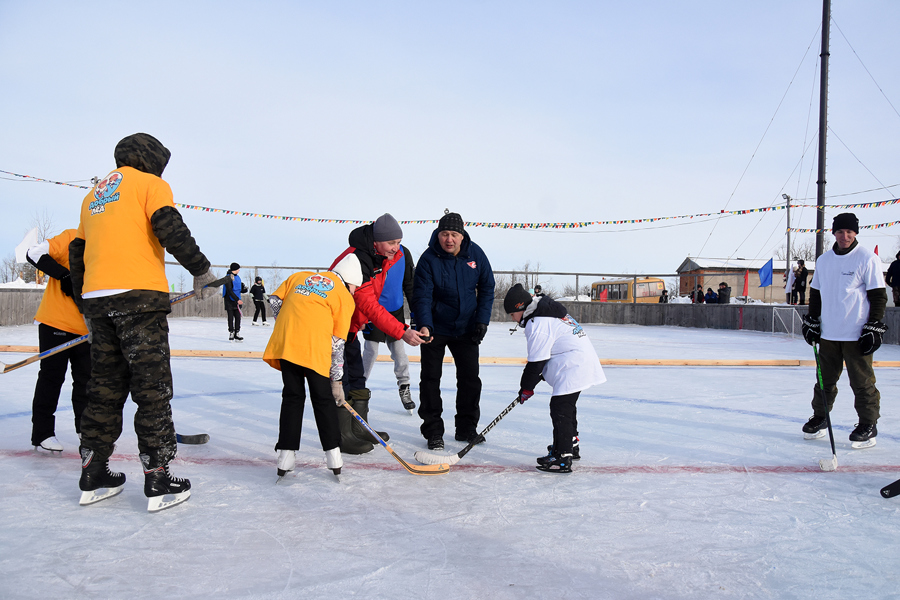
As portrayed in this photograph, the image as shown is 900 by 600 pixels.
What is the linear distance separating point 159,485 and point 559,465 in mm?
1890

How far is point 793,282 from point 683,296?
1143 cm

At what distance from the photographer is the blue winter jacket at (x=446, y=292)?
362 centimetres

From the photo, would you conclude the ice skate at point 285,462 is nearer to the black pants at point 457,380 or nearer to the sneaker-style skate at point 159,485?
the sneaker-style skate at point 159,485

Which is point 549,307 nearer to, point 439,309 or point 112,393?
point 439,309

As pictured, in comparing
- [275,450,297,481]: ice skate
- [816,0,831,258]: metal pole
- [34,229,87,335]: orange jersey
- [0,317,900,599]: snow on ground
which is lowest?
[0,317,900,599]: snow on ground

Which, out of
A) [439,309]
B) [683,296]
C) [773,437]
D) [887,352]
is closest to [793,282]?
[887,352]

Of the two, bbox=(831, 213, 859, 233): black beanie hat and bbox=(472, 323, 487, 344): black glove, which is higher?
bbox=(831, 213, 859, 233): black beanie hat

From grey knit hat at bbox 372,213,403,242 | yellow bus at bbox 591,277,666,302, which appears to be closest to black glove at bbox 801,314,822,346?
grey knit hat at bbox 372,213,403,242

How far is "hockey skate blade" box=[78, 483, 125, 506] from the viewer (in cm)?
242

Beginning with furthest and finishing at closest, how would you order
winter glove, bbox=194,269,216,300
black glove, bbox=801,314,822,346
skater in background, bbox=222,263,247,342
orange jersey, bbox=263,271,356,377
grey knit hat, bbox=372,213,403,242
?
skater in background, bbox=222,263,247,342 → black glove, bbox=801,314,822,346 → grey knit hat, bbox=372,213,403,242 → orange jersey, bbox=263,271,356,377 → winter glove, bbox=194,269,216,300

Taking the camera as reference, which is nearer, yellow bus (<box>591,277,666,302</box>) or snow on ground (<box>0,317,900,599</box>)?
snow on ground (<box>0,317,900,599</box>)

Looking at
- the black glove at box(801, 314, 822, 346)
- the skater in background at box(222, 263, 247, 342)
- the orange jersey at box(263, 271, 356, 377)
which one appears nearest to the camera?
the orange jersey at box(263, 271, 356, 377)

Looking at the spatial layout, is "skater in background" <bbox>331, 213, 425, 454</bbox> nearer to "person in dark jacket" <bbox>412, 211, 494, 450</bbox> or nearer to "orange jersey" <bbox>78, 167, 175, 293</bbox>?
"person in dark jacket" <bbox>412, 211, 494, 450</bbox>

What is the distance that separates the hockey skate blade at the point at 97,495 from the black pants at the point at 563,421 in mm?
2088
